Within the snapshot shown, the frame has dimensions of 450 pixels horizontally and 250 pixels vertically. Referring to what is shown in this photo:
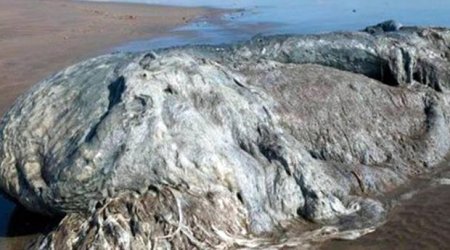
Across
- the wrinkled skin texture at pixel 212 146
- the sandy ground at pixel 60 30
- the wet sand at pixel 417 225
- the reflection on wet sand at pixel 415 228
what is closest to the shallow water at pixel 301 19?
the sandy ground at pixel 60 30

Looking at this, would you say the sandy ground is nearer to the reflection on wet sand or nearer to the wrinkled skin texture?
the wrinkled skin texture

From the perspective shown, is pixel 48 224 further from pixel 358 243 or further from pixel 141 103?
pixel 358 243

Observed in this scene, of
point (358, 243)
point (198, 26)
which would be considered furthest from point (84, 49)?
point (358, 243)

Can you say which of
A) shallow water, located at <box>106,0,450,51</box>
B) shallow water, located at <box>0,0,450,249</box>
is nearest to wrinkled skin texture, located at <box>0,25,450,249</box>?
shallow water, located at <box>0,0,450,249</box>

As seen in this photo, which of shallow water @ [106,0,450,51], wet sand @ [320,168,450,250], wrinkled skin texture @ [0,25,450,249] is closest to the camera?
wrinkled skin texture @ [0,25,450,249]

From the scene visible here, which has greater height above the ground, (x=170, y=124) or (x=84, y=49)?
(x=170, y=124)

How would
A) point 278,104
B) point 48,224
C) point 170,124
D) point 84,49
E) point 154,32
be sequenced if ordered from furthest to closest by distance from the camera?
point 154,32
point 84,49
point 278,104
point 48,224
point 170,124

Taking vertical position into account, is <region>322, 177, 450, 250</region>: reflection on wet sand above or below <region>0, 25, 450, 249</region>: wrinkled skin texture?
below

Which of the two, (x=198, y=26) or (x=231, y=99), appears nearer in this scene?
(x=231, y=99)

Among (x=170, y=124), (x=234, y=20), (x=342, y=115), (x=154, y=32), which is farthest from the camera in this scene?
(x=234, y=20)
